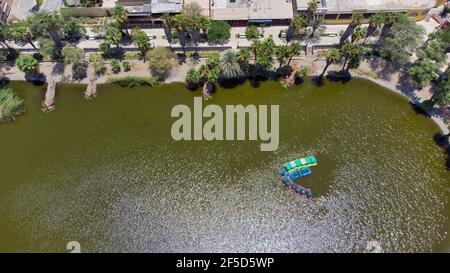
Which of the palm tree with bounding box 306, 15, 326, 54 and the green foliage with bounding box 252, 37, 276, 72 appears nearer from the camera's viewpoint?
the green foliage with bounding box 252, 37, 276, 72

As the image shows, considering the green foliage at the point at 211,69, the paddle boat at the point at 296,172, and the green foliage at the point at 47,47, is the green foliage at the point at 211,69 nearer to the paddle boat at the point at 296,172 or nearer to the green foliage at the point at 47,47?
the paddle boat at the point at 296,172

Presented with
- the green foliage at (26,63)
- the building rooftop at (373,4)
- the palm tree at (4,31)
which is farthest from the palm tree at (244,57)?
the palm tree at (4,31)

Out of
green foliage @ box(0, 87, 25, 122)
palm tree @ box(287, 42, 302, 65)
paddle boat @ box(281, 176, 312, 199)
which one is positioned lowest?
paddle boat @ box(281, 176, 312, 199)

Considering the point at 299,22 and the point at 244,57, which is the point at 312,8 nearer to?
the point at 299,22

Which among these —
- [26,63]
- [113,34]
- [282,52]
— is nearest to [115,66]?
[113,34]

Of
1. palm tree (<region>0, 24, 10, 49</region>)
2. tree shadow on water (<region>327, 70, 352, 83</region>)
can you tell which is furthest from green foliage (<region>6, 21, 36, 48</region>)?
tree shadow on water (<region>327, 70, 352, 83</region>)

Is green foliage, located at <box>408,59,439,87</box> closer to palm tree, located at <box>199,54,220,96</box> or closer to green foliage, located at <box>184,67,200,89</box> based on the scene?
palm tree, located at <box>199,54,220,96</box>
